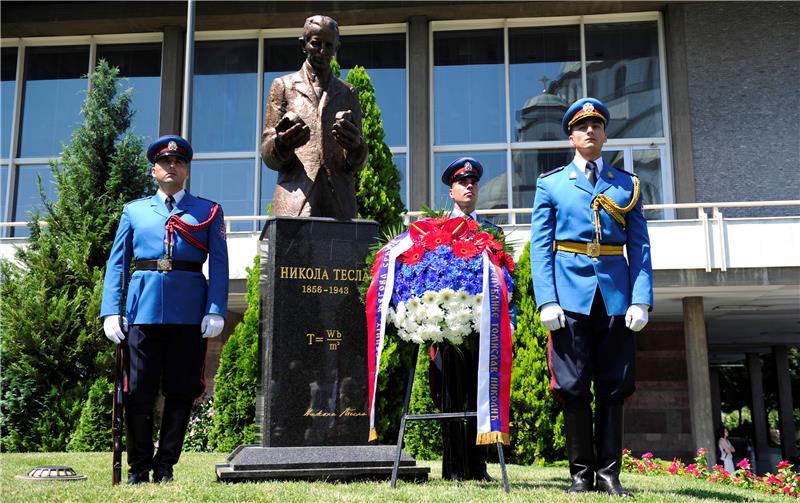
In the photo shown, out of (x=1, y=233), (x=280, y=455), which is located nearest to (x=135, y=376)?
(x=280, y=455)

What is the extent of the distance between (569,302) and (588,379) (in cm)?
45

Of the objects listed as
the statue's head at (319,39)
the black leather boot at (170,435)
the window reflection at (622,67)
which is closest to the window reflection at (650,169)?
the window reflection at (622,67)

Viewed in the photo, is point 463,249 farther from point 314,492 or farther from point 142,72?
point 142,72

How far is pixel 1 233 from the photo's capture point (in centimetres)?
1906

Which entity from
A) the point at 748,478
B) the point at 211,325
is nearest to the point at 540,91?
the point at 748,478

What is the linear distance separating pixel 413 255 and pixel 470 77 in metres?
15.1

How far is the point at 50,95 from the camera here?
1970cm

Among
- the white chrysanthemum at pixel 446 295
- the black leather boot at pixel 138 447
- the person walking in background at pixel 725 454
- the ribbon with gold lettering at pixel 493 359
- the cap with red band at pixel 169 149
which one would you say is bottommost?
the person walking in background at pixel 725 454

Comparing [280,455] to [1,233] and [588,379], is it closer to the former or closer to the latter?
[588,379]

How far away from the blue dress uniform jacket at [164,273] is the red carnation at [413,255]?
47.3 inches

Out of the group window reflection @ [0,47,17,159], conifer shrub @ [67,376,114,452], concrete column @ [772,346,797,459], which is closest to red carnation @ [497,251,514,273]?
conifer shrub @ [67,376,114,452]

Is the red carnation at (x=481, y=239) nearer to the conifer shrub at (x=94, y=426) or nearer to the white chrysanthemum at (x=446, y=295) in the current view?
the white chrysanthemum at (x=446, y=295)

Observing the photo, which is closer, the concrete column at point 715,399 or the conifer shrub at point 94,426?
the conifer shrub at point 94,426

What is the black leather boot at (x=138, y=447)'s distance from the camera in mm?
4754
